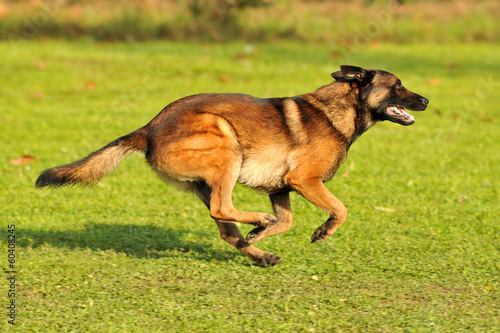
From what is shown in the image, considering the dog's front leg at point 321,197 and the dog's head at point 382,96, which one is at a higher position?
the dog's head at point 382,96

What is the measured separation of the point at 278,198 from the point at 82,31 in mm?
13008

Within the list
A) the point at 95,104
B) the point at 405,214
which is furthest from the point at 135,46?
the point at 405,214

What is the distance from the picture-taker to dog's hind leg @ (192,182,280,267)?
17.5 feet

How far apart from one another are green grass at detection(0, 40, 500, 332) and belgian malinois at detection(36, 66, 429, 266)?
43 cm

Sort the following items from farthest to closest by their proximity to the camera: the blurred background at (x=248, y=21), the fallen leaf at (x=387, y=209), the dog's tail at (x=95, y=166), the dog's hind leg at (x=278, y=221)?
the blurred background at (x=248, y=21) → the fallen leaf at (x=387, y=209) → the dog's hind leg at (x=278, y=221) → the dog's tail at (x=95, y=166)

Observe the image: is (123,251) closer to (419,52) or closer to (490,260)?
(490,260)

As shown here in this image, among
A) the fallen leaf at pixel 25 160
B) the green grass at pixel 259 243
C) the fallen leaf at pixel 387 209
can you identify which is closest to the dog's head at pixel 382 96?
the green grass at pixel 259 243

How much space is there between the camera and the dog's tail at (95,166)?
5102 mm

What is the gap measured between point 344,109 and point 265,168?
0.77m

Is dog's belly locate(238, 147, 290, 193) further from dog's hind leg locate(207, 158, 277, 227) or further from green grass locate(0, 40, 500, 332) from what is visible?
green grass locate(0, 40, 500, 332)

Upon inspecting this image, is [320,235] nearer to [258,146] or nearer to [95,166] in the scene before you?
[258,146]

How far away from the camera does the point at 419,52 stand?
16266 millimetres

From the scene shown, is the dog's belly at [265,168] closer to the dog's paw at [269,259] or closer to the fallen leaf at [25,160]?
the dog's paw at [269,259]

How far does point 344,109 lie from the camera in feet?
17.9
